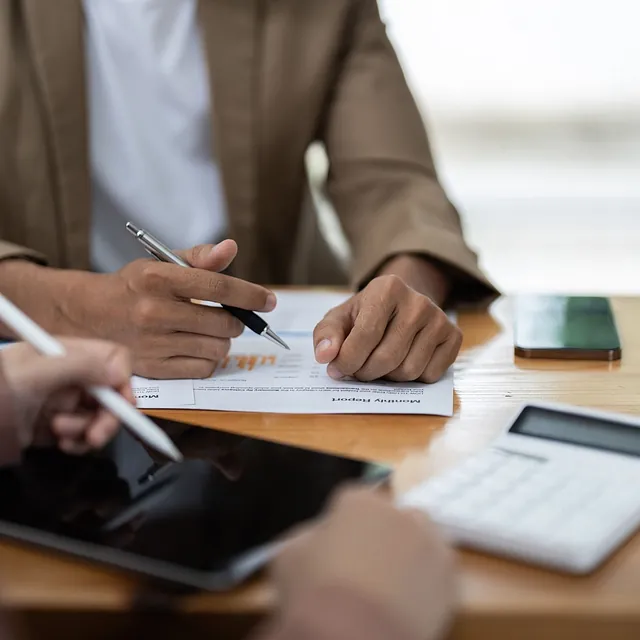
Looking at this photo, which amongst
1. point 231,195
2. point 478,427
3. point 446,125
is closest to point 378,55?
point 231,195

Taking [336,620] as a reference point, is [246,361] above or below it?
below

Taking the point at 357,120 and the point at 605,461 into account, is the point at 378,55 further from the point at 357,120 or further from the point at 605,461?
the point at 605,461

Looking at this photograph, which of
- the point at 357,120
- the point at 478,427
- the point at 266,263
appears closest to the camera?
the point at 478,427

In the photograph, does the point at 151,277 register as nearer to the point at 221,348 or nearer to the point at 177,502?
the point at 221,348

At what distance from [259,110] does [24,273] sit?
0.41m

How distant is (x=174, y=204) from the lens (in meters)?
1.21

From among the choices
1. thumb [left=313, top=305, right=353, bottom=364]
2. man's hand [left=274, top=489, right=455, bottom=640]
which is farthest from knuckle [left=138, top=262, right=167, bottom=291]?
man's hand [left=274, top=489, right=455, bottom=640]

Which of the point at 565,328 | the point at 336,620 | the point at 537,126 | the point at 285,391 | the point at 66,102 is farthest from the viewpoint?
the point at 537,126

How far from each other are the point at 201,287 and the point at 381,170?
0.45 metres

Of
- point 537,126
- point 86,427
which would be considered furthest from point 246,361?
point 537,126

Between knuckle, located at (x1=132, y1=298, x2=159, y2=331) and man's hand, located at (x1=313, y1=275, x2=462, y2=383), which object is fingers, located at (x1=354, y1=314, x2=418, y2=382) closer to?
man's hand, located at (x1=313, y1=275, x2=462, y2=383)

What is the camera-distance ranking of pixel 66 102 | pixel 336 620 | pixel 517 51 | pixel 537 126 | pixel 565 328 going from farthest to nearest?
pixel 537 126, pixel 517 51, pixel 66 102, pixel 565 328, pixel 336 620

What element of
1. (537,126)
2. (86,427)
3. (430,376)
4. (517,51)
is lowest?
(537,126)

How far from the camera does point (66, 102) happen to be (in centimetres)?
112
